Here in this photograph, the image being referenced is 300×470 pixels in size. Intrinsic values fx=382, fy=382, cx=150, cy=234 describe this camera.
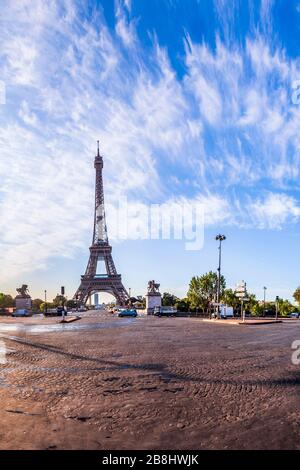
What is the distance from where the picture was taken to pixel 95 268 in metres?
101

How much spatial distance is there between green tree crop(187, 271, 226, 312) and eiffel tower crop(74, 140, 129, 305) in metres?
22.1

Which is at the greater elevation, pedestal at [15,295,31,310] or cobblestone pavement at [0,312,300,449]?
cobblestone pavement at [0,312,300,449]

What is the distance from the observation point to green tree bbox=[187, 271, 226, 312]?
78625mm

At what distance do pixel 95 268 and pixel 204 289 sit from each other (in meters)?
33.5

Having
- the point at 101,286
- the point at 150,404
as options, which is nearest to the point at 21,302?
the point at 101,286

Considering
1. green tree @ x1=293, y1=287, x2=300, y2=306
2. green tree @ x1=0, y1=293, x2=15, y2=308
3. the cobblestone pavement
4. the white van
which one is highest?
the cobblestone pavement

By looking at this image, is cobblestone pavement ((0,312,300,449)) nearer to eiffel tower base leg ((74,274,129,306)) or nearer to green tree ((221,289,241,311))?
green tree ((221,289,241,311))

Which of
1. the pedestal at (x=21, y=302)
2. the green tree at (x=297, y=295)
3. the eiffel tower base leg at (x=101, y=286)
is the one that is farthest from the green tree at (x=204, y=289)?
the pedestal at (x=21, y=302)

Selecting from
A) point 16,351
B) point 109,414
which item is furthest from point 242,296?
point 109,414

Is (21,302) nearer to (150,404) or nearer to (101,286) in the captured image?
(101,286)

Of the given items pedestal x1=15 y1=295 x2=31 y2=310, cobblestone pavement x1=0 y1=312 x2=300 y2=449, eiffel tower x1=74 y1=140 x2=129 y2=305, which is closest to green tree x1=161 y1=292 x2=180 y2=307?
eiffel tower x1=74 y1=140 x2=129 y2=305

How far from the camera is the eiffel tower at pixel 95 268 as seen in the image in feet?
317

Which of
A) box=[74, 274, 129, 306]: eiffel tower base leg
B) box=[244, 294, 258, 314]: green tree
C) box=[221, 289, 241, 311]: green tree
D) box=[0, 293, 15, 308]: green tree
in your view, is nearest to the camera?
box=[221, 289, 241, 311]: green tree

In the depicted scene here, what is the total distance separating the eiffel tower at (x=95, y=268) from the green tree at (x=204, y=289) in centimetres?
2207
